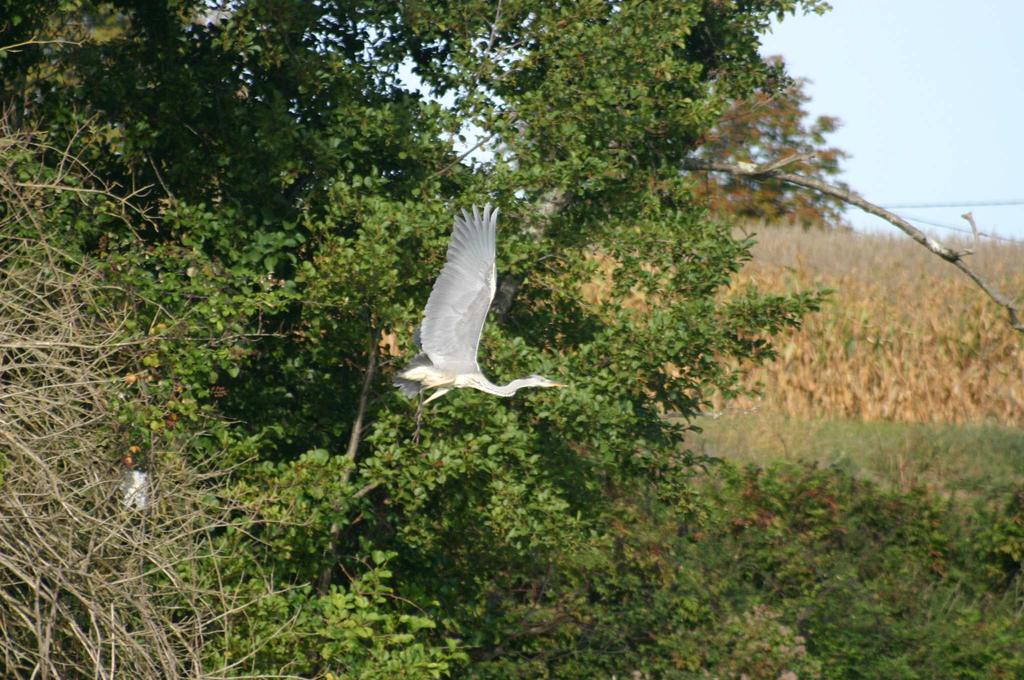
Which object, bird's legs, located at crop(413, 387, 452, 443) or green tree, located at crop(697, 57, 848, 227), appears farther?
green tree, located at crop(697, 57, 848, 227)

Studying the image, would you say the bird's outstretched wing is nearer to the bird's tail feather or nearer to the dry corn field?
the bird's tail feather

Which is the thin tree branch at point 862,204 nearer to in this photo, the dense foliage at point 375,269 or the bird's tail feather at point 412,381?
the dense foliage at point 375,269

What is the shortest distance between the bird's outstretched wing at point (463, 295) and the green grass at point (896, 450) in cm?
763

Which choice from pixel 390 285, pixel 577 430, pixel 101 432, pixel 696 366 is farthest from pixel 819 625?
pixel 101 432

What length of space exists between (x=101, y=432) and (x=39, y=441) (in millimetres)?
365

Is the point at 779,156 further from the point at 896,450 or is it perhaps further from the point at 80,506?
the point at 80,506

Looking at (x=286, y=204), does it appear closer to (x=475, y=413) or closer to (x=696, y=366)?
(x=475, y=413)

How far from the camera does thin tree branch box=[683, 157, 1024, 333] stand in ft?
31.6

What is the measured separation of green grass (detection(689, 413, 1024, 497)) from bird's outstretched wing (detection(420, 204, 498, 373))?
7634 mm

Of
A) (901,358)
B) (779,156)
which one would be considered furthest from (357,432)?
(779,156)

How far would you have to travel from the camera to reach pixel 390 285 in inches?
306

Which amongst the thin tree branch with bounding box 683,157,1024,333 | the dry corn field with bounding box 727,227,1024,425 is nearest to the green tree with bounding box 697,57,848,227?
the dry corn field with bounding box 727,227,1024,425

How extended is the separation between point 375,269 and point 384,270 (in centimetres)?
5

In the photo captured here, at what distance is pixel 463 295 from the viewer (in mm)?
7527
